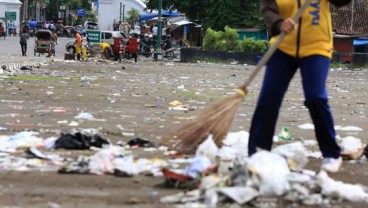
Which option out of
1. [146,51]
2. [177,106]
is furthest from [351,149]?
[146,51]

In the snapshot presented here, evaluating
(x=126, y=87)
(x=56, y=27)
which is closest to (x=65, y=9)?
(x=56, y=27)

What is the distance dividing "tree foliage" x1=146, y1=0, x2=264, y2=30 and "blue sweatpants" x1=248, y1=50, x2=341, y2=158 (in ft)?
126

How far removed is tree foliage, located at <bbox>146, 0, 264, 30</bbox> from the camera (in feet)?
142

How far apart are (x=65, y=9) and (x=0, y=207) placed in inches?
4259

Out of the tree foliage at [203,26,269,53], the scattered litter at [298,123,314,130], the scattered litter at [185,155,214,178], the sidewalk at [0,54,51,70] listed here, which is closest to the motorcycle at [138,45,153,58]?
the tree foliage at [203,26,269,53]

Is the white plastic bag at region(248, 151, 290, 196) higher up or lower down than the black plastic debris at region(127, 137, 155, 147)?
higher up

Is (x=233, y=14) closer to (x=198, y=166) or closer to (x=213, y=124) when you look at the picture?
(x=213, y=124)

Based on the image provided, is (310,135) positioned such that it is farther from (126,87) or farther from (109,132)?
(126,87)

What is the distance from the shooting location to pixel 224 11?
43219 millimetres

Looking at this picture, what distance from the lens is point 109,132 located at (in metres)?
6.40

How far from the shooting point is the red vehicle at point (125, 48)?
30.1m

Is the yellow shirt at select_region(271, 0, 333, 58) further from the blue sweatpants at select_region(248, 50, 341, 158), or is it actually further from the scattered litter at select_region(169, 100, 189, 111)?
the scattered litter at select_region(169, 100, 189, 111)

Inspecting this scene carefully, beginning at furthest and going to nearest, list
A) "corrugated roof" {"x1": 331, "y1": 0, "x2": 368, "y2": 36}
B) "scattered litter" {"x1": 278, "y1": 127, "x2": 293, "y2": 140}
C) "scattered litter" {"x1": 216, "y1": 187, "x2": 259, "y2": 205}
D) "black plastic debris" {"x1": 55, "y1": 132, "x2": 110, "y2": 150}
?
"corrugated roof" {"x1": 331, "y1": 0, "x2": 368, "y2": 36}, "scattered litter" {"x1": 278, "y1": 127, "x2": 293, "y2": 140}, "black plastic debris" {"x1": 55, "y1": 132, "x2": 110, "y2": 150}, "scattered litter" {"x1": 216, "y1": 187, "x2": 259, "y2": 205}

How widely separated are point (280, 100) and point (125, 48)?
88.4 feet
